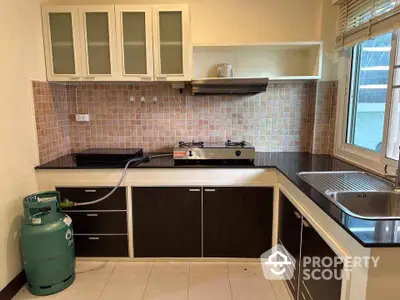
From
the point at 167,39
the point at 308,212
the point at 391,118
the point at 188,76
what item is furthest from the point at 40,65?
the point at 391,118

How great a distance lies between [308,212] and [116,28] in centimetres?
203

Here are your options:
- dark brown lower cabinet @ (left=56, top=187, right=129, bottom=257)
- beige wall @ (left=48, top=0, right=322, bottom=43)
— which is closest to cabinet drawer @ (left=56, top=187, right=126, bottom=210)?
dark brown lower cabinet @ (left=56, top=187, right=129, bottom=257)

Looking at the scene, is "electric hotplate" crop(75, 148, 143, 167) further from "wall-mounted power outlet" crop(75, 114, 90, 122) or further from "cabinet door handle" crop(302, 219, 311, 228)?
"cabinet door handle" crop(302, 219, 311, 228)

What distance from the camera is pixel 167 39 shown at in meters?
2.47

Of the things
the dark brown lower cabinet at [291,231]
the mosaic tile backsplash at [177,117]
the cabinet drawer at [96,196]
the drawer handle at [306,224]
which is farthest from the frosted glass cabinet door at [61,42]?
the drawer handle at [306,224]

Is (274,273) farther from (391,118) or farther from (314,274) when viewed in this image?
(391,118)

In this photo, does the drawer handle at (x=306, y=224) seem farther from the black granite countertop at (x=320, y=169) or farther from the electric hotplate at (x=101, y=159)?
the electric hotplate at (x=101, y=159)

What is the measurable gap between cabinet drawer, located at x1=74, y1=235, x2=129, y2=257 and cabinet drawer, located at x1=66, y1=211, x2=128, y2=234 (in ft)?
0.17

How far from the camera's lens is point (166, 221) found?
2453 millimetres

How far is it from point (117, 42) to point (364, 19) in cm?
189

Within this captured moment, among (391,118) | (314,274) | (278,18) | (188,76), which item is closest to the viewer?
(314,274)

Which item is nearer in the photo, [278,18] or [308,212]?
[308,212]

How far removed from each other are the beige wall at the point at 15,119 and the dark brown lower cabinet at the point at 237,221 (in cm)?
139

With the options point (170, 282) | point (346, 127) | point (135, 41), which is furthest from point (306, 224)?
point (135, 41)
